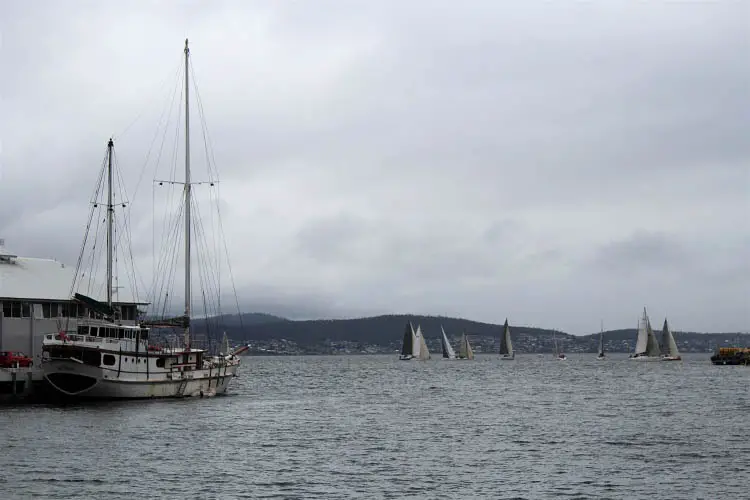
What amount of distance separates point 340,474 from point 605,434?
22.0m

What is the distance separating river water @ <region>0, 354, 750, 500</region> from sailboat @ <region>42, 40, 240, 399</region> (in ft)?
6.81

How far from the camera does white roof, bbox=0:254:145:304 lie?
87750mm

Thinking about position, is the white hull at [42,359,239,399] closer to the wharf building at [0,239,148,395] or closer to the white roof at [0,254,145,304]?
the wharf building at [0,239,148,395]

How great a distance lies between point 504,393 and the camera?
101938 millimetres

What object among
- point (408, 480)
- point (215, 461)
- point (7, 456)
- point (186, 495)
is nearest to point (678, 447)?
point (408, 480)

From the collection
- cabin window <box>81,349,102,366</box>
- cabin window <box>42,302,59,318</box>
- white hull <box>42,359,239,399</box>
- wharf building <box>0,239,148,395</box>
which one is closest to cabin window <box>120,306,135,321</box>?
wharf building <box>0,239,148,395</box>

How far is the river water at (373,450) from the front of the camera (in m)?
37.5

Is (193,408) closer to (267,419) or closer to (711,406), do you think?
(267,419)

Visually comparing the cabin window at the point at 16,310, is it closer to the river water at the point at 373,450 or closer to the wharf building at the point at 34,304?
the wharf building at the point at 34,304

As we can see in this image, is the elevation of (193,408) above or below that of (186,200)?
below

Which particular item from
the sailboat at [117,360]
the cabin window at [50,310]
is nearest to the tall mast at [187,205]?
the sailboat at [117,360]

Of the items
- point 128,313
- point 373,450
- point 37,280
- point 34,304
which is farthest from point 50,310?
point 373,450

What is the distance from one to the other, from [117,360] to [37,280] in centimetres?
2511

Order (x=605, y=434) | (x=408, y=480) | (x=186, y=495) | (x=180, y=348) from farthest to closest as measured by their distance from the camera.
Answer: (x=180, y=348)
(x=605, y=434)
(x=408, y=480)
(x=186, y=495)
